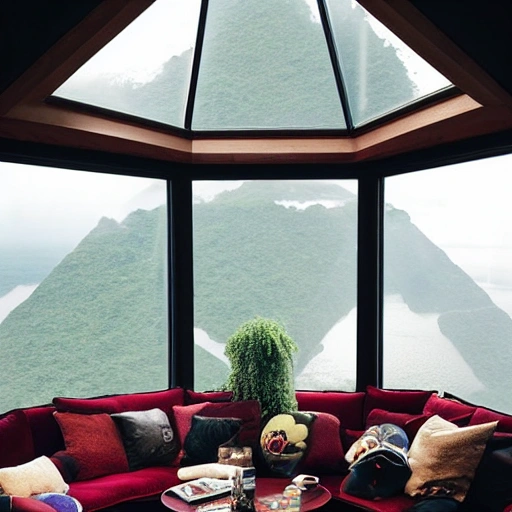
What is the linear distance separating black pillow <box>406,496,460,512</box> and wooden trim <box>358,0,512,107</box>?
2.08 m

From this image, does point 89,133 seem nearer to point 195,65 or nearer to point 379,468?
point 195,65

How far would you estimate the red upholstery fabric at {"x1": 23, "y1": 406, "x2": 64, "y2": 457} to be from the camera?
13.6 ft

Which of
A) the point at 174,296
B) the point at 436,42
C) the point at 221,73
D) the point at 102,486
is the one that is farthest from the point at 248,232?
the point at 436,42

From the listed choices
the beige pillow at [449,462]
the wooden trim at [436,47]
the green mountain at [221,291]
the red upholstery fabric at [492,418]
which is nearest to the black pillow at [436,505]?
the beige pillow at [449,462]

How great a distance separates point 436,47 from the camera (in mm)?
2914

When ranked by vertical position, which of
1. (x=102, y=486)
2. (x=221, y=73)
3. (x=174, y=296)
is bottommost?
(x=102, y=486)

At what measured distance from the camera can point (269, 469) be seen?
4332 millimetres

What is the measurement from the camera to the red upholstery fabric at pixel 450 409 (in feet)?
13.4

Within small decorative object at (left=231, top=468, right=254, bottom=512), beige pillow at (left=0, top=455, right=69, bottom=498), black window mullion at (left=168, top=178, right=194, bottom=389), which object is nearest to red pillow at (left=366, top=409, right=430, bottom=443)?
small decorative object at (left=231, top=468, right=254, bottom=512)

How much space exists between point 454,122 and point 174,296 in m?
2.52

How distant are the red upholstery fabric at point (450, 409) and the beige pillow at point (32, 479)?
225cm

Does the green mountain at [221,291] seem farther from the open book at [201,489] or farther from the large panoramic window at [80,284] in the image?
the open book at [201,489]

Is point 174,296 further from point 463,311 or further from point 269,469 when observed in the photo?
point 463,311

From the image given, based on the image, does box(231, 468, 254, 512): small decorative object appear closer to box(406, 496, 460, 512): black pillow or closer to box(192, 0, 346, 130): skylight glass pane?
box(406, 496, 460, 512): black pillow
